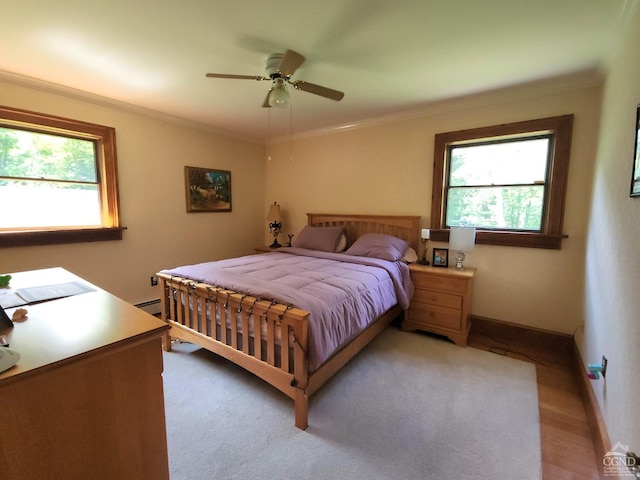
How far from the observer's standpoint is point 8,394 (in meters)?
0.70

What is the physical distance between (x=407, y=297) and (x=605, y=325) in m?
1.41

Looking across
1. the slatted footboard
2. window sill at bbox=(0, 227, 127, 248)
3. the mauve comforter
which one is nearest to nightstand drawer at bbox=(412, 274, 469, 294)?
the mauve comforter

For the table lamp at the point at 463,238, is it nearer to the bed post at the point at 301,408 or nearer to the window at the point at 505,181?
the window at the point at 505,181

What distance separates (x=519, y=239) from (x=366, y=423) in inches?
86.0

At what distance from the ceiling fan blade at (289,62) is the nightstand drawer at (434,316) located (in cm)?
240

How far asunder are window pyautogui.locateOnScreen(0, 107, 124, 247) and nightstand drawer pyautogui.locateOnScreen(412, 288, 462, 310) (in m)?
3.27

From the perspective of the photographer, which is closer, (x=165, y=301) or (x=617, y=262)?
(x=617, y=262)

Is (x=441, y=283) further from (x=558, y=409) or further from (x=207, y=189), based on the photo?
(x=207, y=189)

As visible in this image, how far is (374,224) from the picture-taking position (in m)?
3.62

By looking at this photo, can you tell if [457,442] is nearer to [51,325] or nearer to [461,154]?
[51,325]

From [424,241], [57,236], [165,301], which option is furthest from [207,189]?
[424,241]

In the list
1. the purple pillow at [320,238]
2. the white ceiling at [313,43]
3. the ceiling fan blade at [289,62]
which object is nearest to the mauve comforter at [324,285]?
the purple pillow at [320,238]

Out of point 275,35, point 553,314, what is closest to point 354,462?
point 553,314

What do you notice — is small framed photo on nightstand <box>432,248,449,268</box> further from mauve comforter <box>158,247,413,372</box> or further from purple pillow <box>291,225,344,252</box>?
purple pillow <box>291,225,344,252</box>
